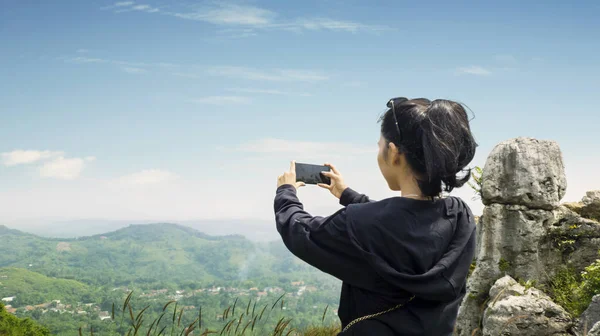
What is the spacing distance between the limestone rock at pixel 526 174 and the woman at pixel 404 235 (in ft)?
21.2

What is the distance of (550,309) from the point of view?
755cm

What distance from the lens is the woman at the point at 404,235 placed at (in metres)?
2.60

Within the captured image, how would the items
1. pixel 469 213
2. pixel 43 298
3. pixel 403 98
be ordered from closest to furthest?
pixel 403 98 < pixel 469 213 < pixel 43 298

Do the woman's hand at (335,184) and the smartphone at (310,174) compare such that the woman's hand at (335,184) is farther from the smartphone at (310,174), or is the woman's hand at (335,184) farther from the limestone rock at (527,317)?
the limestone rock at (527,317)

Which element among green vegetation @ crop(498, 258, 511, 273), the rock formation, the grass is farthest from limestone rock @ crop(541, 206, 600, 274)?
the grass

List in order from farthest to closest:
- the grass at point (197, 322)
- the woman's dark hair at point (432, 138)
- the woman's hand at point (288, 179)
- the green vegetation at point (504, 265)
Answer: the green vegetation at point (504, 265) < the grass at point (197, 322) < the woman's hand at point (288, 179) < the woman's dark hair at point (432, 138)

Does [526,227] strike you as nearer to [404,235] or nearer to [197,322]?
[197,322]

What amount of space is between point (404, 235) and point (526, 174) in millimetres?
6859

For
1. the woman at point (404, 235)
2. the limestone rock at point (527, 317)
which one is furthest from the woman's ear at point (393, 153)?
the limestone rock at point (527, 317)

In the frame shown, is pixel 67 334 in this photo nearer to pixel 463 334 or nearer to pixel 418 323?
pixel 463 334

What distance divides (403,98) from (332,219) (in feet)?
2.52

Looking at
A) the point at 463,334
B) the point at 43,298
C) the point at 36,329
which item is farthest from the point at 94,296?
the point at 463,334

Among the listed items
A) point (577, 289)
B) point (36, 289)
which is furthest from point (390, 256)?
point (36, 289)

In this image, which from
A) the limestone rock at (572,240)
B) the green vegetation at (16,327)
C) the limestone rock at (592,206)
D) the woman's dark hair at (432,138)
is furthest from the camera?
the green vegetation at (16,327)
